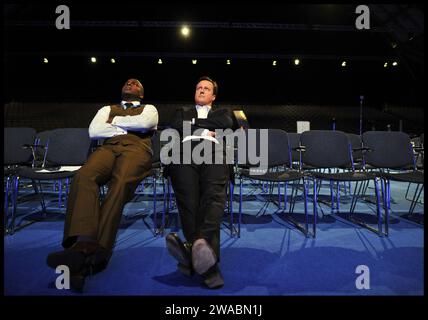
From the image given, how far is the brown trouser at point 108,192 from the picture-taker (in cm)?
162

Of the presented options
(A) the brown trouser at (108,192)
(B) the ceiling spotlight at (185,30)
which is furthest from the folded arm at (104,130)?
(B) the ceiling spotlight at (185,30)

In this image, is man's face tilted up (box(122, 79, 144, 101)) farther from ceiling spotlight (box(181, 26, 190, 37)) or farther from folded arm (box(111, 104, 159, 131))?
ceiling spotlight (box(181, 26, 190, 37))

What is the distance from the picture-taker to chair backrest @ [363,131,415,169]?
3018 mm

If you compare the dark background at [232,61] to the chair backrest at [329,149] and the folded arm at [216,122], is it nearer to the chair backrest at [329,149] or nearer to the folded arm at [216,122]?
the chair backrest at [329,149]

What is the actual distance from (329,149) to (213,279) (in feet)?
6.79

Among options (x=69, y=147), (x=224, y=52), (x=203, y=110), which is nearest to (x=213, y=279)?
(x=203, y=110)

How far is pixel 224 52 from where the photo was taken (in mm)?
7973

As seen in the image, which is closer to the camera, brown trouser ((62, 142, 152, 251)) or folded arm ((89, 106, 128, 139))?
brown trouser ((62, 142, 152, 251))

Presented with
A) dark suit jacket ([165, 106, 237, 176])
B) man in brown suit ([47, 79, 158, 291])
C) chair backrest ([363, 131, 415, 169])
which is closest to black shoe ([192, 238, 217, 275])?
man in brown suit ([47, 79, 158, 291])

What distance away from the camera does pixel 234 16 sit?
21.3 ft

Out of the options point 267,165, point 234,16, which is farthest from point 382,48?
point 267,165

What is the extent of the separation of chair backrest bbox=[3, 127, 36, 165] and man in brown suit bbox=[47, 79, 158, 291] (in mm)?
1390
